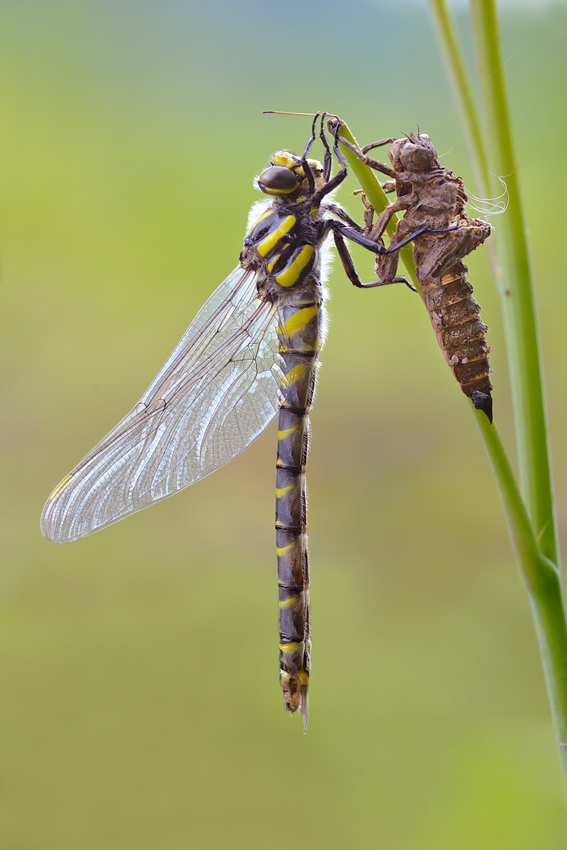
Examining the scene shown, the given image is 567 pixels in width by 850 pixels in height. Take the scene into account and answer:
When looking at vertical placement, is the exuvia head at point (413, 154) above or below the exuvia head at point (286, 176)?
below

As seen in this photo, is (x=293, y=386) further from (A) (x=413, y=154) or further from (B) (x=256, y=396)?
(A) (x=413, y=154)

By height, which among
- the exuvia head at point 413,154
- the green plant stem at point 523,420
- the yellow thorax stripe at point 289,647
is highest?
the exuvia head at point 413,154

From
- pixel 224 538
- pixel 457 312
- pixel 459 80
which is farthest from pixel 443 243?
pixel 224 538

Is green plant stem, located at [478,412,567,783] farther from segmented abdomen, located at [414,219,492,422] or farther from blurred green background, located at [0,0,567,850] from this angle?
blurred green background, located at [0,0,567,850]

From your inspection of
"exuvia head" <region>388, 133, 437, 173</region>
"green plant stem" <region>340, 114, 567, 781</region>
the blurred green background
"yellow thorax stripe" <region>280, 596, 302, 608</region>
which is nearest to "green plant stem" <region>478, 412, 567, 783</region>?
"green plant stem" <region>340, 114, 567, 781</region>

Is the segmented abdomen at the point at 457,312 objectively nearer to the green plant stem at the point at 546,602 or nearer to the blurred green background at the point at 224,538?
the green plant stem at the point at 546,602

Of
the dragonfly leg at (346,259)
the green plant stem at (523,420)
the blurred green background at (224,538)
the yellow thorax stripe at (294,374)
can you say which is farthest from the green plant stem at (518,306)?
the blurred green background at (224,538)
